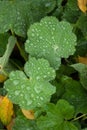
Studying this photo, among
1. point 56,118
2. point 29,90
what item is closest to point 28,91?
point 29,90

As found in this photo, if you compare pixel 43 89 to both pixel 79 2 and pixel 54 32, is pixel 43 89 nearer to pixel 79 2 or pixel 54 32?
pixel 54 32

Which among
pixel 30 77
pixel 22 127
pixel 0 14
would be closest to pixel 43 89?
pixel 30 77

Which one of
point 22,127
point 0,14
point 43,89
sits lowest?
point 22,127

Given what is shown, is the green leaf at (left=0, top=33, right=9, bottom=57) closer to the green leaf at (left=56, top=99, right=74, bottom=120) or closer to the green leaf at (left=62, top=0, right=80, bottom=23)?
the green leaf at (left=62, top=0, right=80, bottom=23)

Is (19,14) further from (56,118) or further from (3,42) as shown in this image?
(56,118)

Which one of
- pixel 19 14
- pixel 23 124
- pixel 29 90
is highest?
pixel 19 14

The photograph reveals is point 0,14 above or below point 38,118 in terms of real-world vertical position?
above
